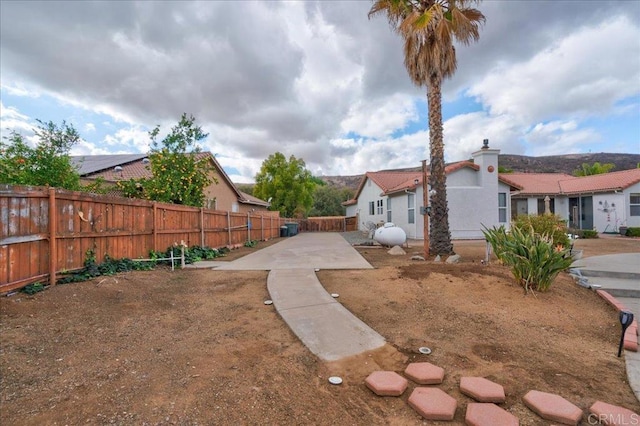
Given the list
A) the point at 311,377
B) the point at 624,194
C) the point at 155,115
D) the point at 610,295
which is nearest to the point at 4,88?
the point at 155,115

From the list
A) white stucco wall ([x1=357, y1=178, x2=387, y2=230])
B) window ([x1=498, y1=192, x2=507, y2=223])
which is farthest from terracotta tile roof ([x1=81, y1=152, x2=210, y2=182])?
window ([x1=498, y1=192, x2=507, y2=223])

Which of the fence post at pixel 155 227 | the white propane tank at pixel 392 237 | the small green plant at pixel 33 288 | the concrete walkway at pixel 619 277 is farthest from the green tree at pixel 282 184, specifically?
the small green plant at pixel 33 288

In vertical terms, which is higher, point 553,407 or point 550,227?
point 550,227

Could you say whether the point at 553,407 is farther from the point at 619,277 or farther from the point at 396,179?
the point at 396,179

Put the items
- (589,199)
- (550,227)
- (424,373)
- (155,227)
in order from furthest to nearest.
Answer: (589,199) < (550,227) < (155,227) < (424,373)

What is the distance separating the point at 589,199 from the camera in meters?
21.2

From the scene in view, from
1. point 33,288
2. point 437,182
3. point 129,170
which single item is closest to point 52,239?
point 33,288

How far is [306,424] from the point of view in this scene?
2.28 metres

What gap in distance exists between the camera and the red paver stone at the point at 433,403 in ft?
7.66

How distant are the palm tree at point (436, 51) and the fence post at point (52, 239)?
30.2ft

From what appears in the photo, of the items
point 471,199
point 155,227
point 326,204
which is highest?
point 326,204

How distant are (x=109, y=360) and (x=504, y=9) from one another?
1377 cm

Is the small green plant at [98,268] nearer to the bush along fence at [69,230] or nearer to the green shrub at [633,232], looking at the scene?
the bush along fence at [69,230]

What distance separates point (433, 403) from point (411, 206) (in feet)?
52.7
